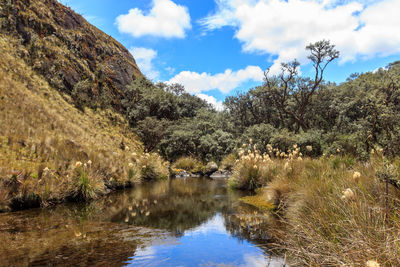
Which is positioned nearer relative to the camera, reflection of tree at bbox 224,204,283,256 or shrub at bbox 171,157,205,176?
reflection of tree at bbox 224,204,283,256

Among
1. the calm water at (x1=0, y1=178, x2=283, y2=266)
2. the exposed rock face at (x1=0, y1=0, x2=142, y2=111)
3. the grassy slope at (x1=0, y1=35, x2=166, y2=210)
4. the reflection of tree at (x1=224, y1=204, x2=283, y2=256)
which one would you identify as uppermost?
the exposed rock face at (x1=0, y1=0, x2=142, y2=111)

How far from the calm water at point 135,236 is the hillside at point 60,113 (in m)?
1.18

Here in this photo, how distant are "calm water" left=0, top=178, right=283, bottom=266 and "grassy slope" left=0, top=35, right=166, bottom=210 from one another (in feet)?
2.51

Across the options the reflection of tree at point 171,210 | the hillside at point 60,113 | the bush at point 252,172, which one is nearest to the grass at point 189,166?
the hillside at point 60,113

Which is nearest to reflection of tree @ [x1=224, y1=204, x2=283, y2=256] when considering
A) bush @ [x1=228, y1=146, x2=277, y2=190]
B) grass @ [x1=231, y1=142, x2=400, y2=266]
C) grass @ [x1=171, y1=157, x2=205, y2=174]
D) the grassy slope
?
grass @ [x1=231, y1=142, x2=400, y2=266]

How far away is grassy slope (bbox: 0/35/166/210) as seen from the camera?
25.8 feet

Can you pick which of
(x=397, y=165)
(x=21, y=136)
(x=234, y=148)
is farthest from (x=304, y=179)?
(x=234, y=148)

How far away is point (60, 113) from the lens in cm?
1947

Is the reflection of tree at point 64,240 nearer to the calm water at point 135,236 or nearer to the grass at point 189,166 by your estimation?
the calm water at point 135,236

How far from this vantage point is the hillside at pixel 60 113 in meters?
8.71

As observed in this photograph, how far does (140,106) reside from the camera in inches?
1252

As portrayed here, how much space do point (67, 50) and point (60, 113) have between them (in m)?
10.8

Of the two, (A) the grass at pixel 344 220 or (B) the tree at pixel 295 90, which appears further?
(B) the tree at pixel 295 90

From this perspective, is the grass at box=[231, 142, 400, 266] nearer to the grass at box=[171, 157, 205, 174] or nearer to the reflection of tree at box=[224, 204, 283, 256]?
the reflection of tree at box=[224, 204, 283, 256]
